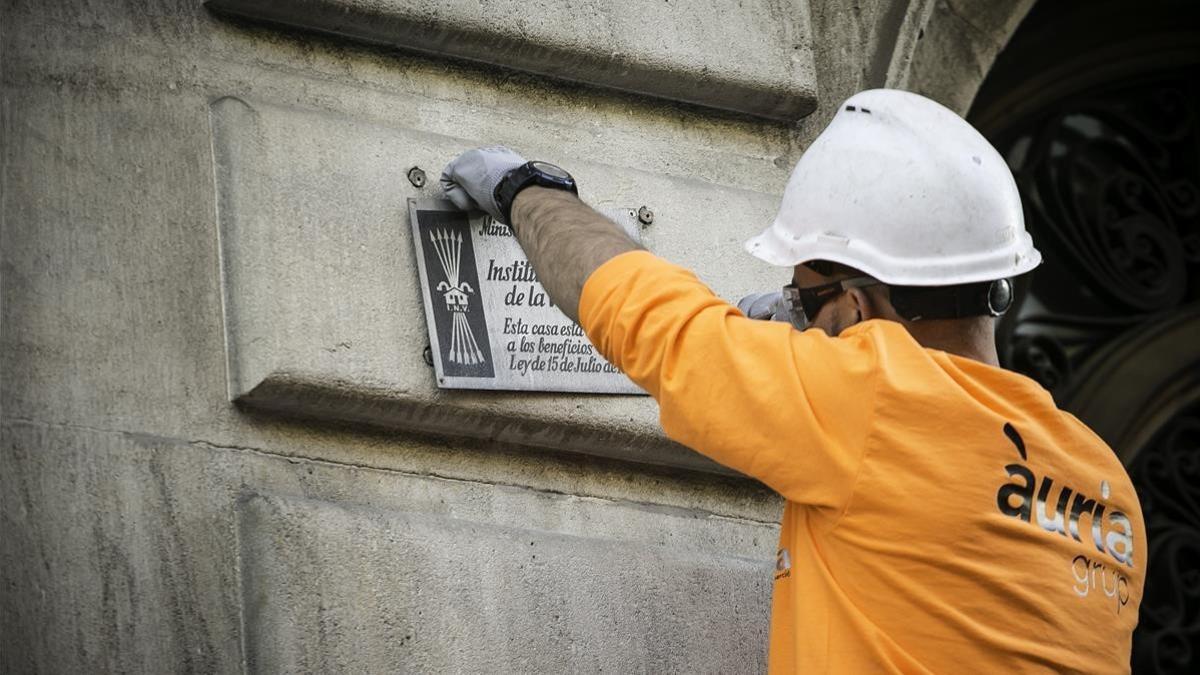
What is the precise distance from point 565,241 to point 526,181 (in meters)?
0.20

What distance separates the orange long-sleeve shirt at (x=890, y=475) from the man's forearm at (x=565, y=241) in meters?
0.08

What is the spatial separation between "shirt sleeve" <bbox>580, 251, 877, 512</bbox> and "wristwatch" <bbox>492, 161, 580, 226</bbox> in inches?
13.3

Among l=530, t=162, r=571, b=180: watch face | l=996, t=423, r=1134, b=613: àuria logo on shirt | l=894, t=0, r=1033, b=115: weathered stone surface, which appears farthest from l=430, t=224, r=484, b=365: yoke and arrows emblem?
l=894, t=0, r=1033, b=115: weathered stone surface

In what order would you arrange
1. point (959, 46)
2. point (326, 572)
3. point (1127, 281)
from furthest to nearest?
point (1127, 281) < point (959, 46) < point (326, 572)

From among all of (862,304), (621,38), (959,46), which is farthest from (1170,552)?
(862,304)

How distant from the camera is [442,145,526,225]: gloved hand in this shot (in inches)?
98.3

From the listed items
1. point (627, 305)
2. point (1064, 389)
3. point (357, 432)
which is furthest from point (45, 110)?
point (1064, 389)

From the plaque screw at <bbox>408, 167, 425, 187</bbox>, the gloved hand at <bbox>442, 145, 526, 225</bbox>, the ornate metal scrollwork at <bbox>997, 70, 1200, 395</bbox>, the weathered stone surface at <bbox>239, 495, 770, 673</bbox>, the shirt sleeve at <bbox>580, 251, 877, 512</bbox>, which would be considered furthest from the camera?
the ornate metal scrollwork at <bbox>997, 70, 1200, 395</bbox>

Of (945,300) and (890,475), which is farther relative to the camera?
(945,300)

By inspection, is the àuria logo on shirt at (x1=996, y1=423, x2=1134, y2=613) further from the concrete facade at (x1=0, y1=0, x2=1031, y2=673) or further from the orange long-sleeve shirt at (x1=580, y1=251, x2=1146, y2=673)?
the concrete facade at (x1=0, y1=0, x2=1031, y2=673)

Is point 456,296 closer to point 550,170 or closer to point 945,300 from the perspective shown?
point 550,170

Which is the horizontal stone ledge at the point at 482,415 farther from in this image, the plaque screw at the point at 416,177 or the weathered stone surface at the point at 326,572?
the plaque screw at the point at 416,177

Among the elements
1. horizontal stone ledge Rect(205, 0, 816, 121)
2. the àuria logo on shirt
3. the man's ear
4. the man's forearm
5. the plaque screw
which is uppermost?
horizontal stone ledge Rect(205, 0, 816, 121)

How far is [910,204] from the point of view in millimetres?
2182
